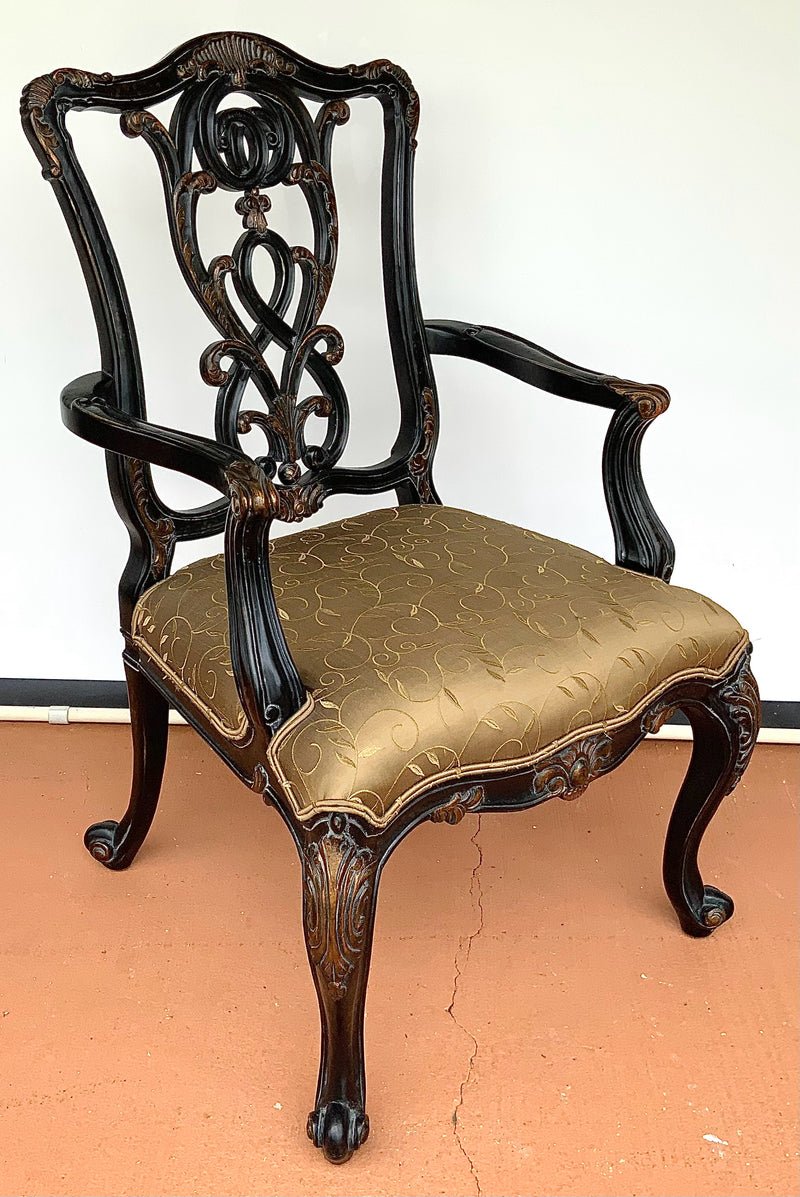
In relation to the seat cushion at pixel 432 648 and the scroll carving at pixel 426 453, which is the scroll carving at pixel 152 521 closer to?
the seat cushion at pixel 432 648

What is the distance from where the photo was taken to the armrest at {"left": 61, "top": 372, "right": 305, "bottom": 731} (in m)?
1.16

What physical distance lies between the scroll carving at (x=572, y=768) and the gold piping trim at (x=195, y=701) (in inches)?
13.4

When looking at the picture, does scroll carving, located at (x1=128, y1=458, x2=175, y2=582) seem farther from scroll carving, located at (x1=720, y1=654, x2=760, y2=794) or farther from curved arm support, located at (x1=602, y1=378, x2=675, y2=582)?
scroll carving, located at (x1=720, y1=654, x2=760, y2=794)

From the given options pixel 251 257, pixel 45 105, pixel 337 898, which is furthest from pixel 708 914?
pixel 45 105

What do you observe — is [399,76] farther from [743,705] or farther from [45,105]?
[743,705]

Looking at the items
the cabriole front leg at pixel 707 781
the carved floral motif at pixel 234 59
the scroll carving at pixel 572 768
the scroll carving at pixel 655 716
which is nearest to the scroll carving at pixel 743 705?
the cabriole front leg at pixel 707 781

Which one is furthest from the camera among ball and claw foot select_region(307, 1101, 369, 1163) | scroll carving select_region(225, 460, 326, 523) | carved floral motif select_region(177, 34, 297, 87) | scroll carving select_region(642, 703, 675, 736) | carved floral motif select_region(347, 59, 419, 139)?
carved floral motif select_region(347, 59, 419, 139)

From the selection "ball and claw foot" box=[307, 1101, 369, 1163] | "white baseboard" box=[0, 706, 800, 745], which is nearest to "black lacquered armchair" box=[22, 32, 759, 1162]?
"ball and claw foot" box=[307, 1101, 369, 1163]

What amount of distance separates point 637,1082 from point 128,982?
2.31 ft

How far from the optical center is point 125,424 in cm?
132

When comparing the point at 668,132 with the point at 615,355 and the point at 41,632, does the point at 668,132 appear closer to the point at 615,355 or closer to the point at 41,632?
the point at 615,355

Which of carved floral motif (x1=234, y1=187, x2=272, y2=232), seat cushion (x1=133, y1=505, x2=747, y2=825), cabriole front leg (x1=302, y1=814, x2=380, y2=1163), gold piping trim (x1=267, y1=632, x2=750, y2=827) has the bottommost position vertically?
cabriole front leg (x1=302, y1=814, x2=380, y2=1163)

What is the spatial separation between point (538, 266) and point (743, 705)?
919 mm

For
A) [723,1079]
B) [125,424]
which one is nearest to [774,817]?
[723,1079]
